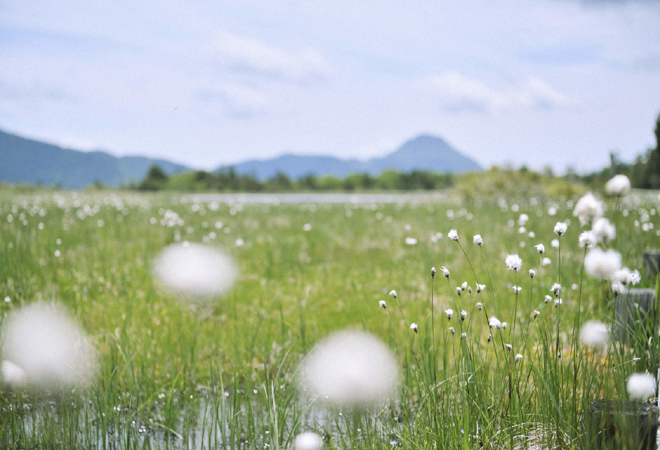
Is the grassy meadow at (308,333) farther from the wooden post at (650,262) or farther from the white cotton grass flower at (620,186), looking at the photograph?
the white cotton grass flower at (620,186)

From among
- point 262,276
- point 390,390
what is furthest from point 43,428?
point 262,276

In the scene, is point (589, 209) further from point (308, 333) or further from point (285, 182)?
point (285, 182)

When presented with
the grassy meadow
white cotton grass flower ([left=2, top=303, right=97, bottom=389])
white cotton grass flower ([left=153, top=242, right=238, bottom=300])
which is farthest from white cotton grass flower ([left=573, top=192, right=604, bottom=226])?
white cotton grass flower ([left=153, top=242, right=238, bottom=300])

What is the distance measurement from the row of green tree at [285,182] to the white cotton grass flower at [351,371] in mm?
40747

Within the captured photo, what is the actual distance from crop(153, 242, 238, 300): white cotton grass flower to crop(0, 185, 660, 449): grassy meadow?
145 mm

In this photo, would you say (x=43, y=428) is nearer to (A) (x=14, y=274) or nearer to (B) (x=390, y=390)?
(B) (x=390, y=390)

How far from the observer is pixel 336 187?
49688 millimetres

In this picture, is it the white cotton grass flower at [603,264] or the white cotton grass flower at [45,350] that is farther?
the white cotton grass flower at [45,350]

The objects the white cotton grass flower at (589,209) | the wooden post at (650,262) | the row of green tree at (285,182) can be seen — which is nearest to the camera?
the white cotton grass flower at (589,209)

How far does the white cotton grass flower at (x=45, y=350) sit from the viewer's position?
3035 millimetres

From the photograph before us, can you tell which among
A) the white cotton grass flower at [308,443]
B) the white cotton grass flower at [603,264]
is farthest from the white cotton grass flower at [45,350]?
the white cotton grass flower at [603,264]

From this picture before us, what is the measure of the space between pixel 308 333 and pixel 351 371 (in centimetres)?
78

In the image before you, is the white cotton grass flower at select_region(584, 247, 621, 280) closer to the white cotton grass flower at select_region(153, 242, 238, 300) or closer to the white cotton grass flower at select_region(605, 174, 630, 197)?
the white cotton grass flower at select_region(605, 174, 630, 197)

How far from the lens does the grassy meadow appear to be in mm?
2373
